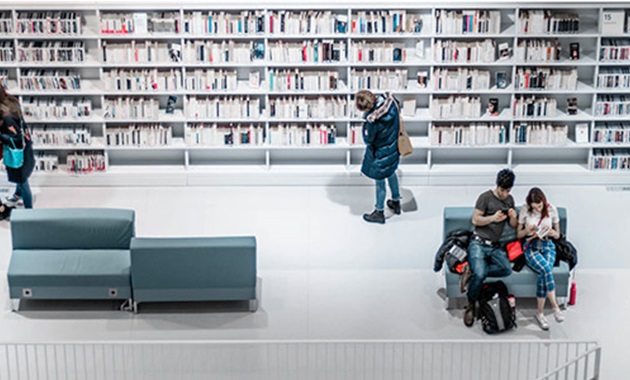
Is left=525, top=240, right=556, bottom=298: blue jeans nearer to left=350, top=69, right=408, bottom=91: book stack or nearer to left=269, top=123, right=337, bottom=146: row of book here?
left=350, top=69, right=408, bottom=91: book stack

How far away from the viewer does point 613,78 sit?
1162 centimetres

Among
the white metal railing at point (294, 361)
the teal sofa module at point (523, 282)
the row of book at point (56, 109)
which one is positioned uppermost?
the row of book at point (56, 109)

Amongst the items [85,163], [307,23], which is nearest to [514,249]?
[307,23]

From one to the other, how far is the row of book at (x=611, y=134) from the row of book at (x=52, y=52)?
537 cm

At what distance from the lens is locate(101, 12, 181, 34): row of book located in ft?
37.2

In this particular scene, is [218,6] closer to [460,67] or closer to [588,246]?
[460,67]

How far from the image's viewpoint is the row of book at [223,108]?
38.2 feet

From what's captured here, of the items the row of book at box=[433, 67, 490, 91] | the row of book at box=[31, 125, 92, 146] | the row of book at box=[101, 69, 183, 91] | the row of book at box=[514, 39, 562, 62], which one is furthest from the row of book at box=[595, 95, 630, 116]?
the row of book at box=[31, 125, 92, 146]

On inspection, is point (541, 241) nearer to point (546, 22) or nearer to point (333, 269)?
point (333, 269)

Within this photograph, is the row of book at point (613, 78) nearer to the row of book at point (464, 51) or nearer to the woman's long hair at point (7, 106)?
the row of book at point (464, 51)

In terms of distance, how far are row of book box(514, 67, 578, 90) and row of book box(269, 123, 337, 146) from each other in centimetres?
199

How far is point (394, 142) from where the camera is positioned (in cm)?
1062

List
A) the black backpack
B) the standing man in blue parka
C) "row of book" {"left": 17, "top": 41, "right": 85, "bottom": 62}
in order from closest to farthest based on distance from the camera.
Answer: the black backpack
the standing man in blue parka
"row of book" {"left": 17, "top": 41, "right": 85, "bottom": 62}

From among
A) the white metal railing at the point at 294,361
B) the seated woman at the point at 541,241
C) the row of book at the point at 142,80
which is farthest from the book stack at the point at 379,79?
the white metal railing at the point at 294,361
